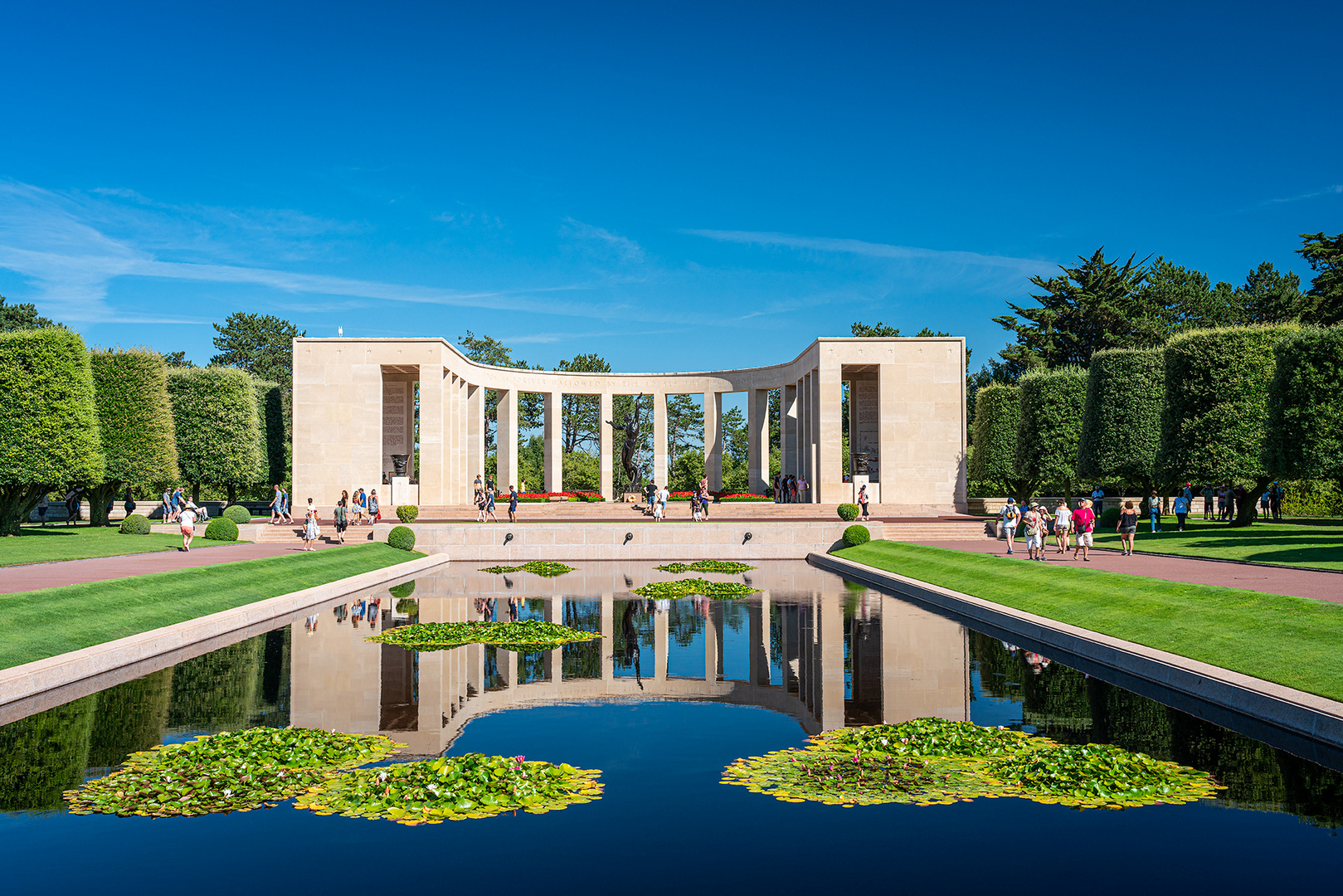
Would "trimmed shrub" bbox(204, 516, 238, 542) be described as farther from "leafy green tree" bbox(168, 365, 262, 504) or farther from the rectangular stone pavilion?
"leafy green tree" bbox(168, 365, 262, 504)

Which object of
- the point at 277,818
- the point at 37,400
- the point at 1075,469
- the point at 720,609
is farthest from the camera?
the point at 1075,469

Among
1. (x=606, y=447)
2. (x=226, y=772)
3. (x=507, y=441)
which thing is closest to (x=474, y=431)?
(x=507, y=441)

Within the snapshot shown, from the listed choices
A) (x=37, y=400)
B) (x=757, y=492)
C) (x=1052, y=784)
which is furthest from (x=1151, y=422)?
(x=37, y=400)

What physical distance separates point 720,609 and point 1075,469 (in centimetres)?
3821

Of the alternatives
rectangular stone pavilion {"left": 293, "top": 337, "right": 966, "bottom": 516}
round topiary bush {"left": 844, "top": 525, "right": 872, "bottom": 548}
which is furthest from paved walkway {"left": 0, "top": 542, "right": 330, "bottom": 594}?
round topiary bush {"left": 844, "top": 525, "right": 872, "bottom": 548}

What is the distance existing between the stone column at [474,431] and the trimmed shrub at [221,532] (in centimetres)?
2109

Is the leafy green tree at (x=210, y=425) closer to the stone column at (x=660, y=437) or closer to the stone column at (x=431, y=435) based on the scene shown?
the stone column at (x=431, y=435)

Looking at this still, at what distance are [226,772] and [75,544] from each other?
1106 inches

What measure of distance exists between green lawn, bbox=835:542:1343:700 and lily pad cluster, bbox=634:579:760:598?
14.3ft

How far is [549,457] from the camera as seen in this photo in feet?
194

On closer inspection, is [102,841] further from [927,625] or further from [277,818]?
[927,625]

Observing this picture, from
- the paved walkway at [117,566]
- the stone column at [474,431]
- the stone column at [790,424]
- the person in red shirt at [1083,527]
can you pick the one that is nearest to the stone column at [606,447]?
the stone column at [474,431]

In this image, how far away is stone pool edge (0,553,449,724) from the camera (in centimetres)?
1034

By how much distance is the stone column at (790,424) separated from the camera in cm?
5619
